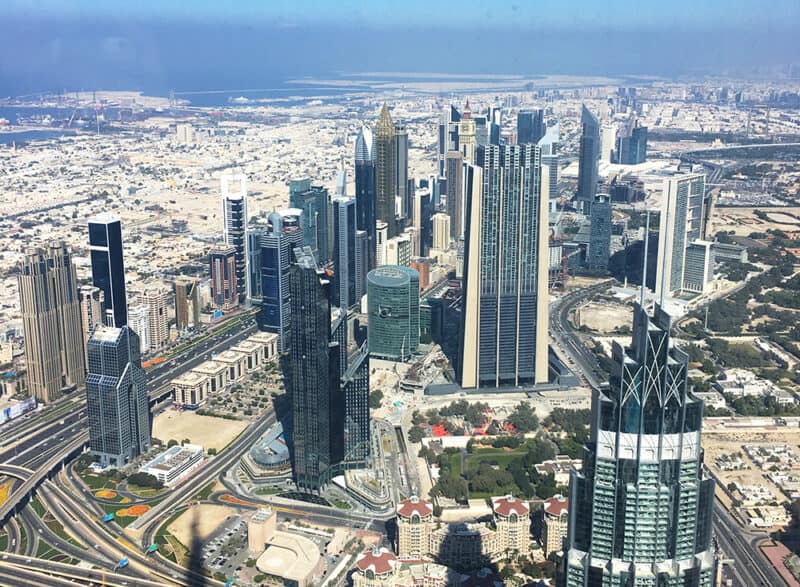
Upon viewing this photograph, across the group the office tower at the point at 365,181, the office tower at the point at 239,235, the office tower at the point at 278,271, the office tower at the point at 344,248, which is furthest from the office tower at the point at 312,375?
the office tower at the point at 365,181

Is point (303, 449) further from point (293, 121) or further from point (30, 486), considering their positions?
point (293, 121)

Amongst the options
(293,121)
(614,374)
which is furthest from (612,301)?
(293,121)

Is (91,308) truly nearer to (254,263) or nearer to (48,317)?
(48,317)

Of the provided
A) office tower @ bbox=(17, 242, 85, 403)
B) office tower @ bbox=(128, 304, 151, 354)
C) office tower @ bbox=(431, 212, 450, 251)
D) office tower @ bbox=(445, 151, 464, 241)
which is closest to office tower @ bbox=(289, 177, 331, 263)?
office tower @ bbox=(431, 212, 450, 251)

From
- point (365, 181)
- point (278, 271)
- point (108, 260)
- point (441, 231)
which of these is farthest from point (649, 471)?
point (441, 231)

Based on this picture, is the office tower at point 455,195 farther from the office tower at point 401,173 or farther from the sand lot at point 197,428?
the sand lot at point 197,428
